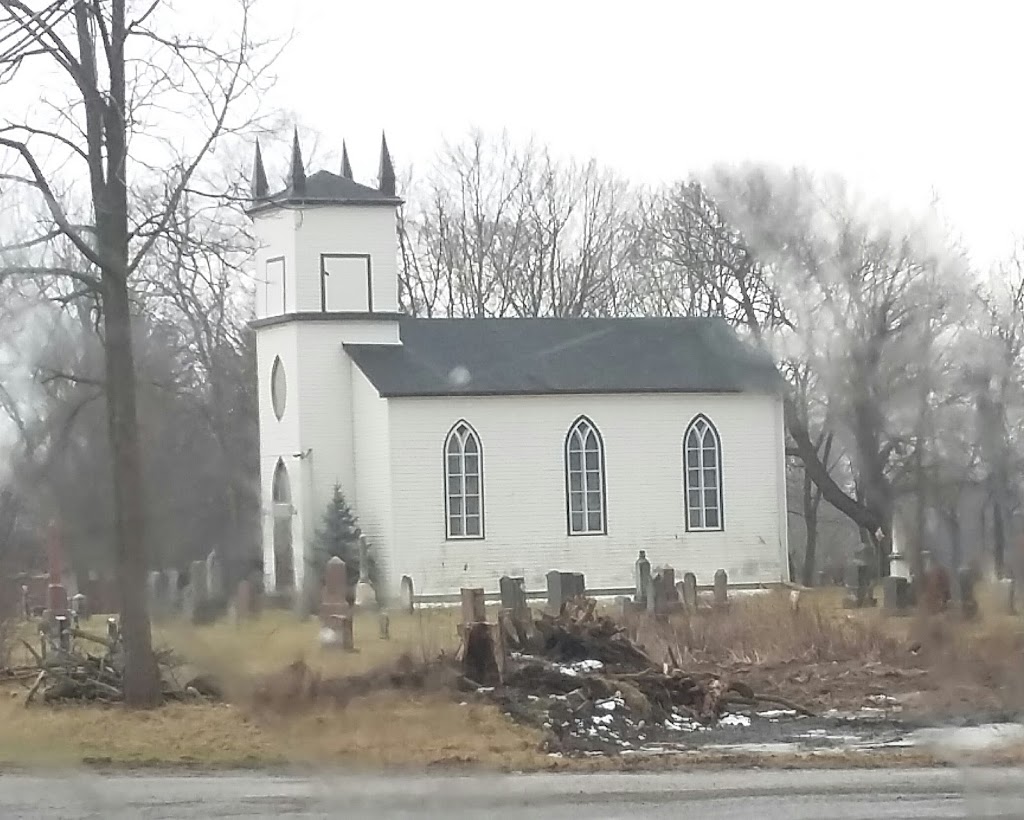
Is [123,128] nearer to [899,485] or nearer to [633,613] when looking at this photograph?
[633,613]

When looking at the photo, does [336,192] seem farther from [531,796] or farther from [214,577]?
[531,796]

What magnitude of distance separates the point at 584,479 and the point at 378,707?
82.1ft

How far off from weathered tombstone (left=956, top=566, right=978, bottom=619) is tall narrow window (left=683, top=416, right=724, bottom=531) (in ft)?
45.9

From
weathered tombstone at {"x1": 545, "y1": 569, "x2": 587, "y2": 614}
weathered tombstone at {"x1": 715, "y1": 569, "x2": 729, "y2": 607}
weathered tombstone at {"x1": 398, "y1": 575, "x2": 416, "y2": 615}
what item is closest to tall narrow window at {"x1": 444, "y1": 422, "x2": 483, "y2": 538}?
weathered tombstone at {"x1": 398, "y1": 575, "x2": 416, "y2": 615}

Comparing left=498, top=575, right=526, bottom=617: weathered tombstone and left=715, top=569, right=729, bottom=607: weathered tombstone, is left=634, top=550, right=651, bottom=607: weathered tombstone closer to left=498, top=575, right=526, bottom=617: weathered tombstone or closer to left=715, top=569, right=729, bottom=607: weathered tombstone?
left=715, top=569, right=729, bottom=607: weathered tombstone

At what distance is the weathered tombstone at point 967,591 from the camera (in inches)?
1048

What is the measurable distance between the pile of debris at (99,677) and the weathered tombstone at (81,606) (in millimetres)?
11833

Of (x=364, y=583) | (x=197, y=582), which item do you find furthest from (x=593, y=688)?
(x=364, y=583)

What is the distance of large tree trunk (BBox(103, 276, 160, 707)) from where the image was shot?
18766 millimetres

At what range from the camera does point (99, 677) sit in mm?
19516

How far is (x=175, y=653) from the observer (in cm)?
2017

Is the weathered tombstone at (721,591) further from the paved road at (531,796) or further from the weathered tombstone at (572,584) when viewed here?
the paved road at (531,796)

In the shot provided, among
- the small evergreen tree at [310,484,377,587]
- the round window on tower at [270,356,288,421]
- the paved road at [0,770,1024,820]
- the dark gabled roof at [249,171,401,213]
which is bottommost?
the paved road at [0,770,1024,820]

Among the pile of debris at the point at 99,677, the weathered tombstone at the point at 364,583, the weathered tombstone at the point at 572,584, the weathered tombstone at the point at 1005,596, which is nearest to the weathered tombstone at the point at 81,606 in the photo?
the weathered tombstone at the point at 364,583
